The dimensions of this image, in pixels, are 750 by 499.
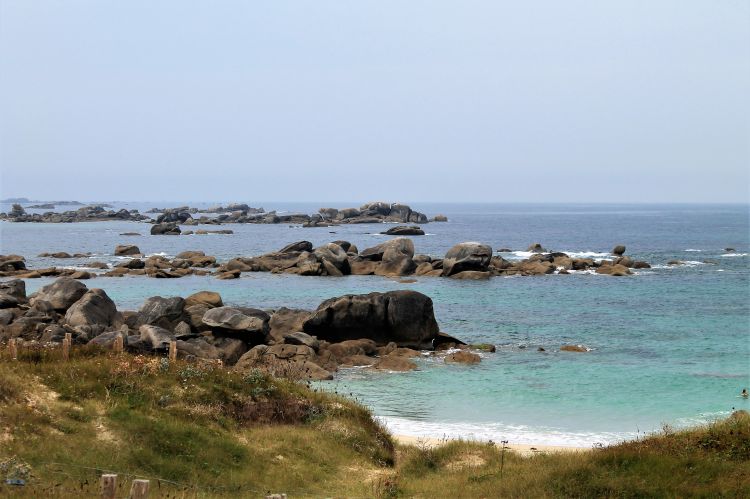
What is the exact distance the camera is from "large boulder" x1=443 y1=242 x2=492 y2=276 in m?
68.9

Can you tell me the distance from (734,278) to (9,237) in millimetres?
113359

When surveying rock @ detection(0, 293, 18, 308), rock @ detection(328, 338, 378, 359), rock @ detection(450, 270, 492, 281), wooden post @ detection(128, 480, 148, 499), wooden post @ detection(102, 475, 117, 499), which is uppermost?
wooden post @ detection(128, 480, 148, 499)

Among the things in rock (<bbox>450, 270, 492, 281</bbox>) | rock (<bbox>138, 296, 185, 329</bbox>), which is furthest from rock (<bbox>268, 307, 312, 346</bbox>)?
rock (<bbox>450, 270, 492, 281</bbox>)

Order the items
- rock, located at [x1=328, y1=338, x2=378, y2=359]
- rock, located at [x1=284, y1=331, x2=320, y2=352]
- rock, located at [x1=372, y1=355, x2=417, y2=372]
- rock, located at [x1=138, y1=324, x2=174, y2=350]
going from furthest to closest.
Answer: rock, located at [x1=328, y1=338, x2=378, y2=359]
rock, located at [x1=284, y1=331, x2=320, y2=352]
rock, located at [x1=372, y1=355, x2=417, y2=372]
rock, located at [x1=138, y1=324, x2=174, y2=350]

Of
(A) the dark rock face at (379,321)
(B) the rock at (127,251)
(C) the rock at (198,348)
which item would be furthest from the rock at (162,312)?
(B) the rock at (127,251)

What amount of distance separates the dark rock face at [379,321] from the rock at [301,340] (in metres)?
2.75

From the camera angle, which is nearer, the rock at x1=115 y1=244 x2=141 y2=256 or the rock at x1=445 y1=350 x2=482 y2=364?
the rock at x1=445 y1=350 x2=482 y2=364

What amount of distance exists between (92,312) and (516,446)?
23545mm

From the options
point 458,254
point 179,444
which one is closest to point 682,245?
point 458,254

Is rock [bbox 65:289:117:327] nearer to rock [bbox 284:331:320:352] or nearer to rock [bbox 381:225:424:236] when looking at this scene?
rock [bbox 284:331:320:352]

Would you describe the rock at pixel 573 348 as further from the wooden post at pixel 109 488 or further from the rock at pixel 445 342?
the wooden post at pixel 109 488

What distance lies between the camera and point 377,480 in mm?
16609

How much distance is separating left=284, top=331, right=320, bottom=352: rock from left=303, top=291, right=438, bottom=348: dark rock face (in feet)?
9.03

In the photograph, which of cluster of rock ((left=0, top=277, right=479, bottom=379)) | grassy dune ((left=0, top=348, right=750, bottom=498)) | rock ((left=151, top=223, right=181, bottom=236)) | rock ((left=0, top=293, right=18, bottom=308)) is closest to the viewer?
grassy dune ((left=0, top=348, right=750, bottom=498))
